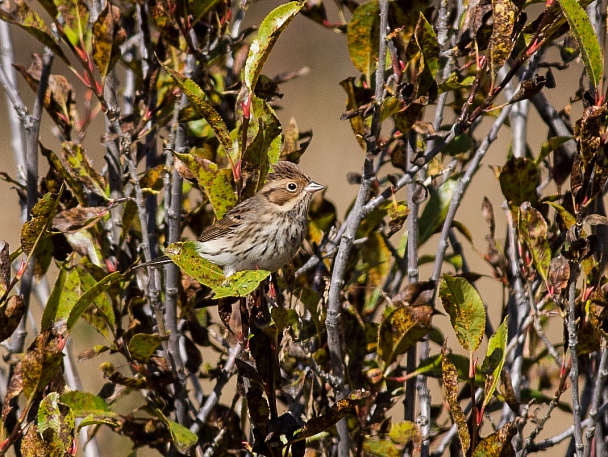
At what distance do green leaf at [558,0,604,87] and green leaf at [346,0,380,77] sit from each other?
61 cm

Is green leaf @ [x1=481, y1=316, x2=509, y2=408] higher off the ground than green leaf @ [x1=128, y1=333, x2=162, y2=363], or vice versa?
green leaf @ [x1=128, y1=333, x2=162, y2=363]

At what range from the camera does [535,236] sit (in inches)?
78.2

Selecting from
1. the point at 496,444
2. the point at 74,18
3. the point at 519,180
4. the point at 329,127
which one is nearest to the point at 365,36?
the point at 519,180

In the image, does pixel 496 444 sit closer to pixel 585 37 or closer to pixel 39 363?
pixel 585 37

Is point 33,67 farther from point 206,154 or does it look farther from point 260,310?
point 260,310

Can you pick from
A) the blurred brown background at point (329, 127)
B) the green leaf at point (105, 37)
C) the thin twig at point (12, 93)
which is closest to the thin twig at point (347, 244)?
the green leaf at point (105, 37)

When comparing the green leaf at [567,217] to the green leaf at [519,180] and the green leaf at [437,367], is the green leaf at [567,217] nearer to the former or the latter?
the green leaf at [519,180]

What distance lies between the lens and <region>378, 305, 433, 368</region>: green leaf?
2.03 m

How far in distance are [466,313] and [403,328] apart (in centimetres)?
26

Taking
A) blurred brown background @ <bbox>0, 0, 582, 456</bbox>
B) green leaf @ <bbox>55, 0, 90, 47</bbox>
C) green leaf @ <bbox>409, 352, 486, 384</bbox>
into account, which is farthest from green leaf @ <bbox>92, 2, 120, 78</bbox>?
blurred brown background @ <bbox>0, 0, 582, 456</bbox>

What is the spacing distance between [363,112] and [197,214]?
0.84 m

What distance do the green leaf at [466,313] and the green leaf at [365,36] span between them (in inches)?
28.1

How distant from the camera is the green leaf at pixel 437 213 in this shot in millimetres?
2422

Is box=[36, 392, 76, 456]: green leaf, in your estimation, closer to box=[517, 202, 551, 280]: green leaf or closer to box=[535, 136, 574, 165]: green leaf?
box=[517, 202, 551, 280]: green leaf
